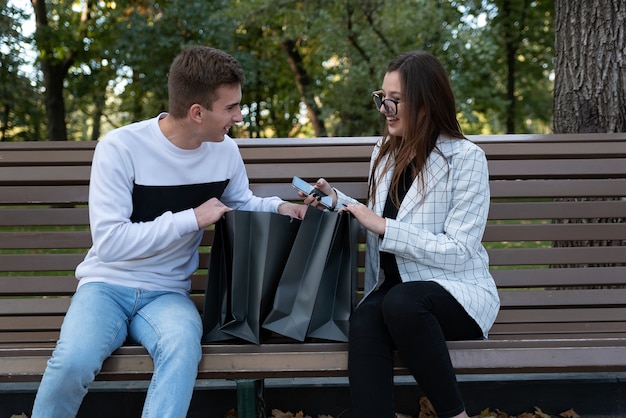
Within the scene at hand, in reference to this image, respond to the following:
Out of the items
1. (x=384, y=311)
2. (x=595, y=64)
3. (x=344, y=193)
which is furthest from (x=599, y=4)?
(x=384, y=311)

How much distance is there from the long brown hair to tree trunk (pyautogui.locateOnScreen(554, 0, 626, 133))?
4.72 feet

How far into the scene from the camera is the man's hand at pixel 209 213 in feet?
9.05

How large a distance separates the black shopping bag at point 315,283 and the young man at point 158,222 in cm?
30

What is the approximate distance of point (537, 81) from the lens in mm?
19047

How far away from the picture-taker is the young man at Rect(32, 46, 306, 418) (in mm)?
2578

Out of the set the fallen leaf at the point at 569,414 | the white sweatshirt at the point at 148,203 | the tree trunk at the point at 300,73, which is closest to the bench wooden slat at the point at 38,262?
the white sweatshirt at the point at 148,203

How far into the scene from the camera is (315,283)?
2.75 m

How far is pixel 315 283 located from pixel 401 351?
387 millimetres

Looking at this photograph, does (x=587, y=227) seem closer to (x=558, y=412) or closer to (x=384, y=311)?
(x=558, y=412)

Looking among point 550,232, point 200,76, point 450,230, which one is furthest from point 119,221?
point 550,232

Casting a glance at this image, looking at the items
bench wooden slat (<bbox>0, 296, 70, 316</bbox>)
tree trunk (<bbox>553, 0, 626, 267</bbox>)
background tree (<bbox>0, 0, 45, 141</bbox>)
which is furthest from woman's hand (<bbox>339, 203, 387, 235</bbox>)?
background tree (<bbox>0, 0, 45, 141</bbox>)

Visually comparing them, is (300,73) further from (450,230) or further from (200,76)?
(450,230)

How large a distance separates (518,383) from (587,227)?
0.77 metres

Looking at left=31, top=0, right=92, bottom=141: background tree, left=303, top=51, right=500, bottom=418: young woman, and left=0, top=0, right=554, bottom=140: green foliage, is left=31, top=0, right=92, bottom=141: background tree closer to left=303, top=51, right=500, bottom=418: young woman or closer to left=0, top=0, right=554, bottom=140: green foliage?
left=0, top=0, right=554, bottom=140: green foliage
